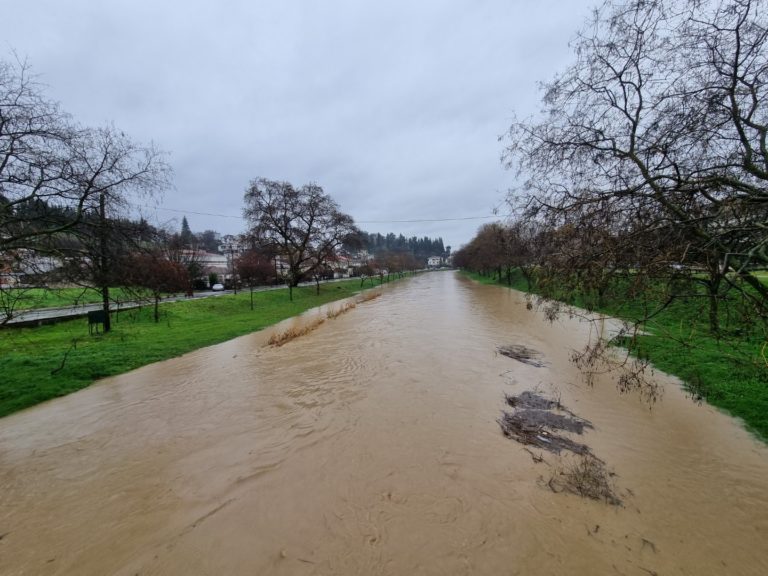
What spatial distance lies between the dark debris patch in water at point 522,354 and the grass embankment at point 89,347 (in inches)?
450

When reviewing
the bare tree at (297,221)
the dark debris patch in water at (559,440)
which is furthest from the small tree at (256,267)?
the dark debris patch in water at (559,440)

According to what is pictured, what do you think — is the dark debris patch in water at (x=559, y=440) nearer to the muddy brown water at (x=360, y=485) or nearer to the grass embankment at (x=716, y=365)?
the muddy brown water at (x=360, y=485)

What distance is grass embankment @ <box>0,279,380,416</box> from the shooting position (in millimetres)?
8094

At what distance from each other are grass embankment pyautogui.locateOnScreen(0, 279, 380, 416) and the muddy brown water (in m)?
1.11

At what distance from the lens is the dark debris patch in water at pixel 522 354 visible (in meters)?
9.98

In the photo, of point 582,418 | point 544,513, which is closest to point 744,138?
point 582,418

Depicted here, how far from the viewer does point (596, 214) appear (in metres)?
4.61

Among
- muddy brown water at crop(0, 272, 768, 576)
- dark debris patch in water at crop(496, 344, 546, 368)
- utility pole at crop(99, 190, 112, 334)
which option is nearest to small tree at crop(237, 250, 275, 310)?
utility pole at crop(99, 190, 112, 334)

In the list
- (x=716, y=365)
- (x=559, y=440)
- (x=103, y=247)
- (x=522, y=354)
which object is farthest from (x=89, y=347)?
(x=716, y=365)

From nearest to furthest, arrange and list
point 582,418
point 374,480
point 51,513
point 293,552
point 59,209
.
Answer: point 293,552 → point 51,513 → point 374,480 → point 582,418 → point 59,209

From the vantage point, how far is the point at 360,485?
441 cm

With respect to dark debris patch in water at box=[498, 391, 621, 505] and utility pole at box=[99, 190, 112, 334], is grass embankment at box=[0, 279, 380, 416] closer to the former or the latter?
utility pole at box=[99, 190, 112, 334]

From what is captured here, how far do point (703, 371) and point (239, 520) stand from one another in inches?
418

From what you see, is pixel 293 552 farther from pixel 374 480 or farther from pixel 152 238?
pixel 152 238
